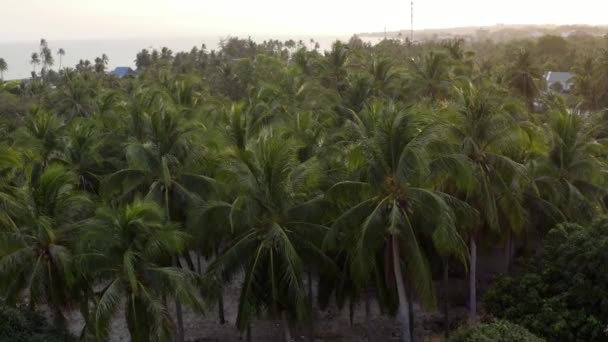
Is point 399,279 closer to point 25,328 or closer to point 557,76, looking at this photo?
point 25,328

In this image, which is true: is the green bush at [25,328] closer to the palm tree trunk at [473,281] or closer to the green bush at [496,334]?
the green bush at [496,334]

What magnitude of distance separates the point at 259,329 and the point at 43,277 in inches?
332

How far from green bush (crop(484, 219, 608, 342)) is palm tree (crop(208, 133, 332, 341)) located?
17.6 ft

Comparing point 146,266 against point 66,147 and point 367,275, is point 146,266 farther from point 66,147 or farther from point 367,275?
point 66,147

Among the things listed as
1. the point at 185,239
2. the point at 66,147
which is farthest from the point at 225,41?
the point at 185,239

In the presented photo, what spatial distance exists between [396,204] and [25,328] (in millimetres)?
8837

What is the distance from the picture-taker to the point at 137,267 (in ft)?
40.0

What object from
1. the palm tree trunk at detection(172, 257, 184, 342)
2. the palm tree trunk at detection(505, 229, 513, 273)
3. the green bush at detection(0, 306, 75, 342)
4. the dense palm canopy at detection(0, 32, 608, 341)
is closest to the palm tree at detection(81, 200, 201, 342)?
the dense palm canopy at detection(0, 32, 608, 341)

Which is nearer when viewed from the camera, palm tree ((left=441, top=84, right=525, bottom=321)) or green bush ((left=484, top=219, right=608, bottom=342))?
green bush ((left=484, top=219, right=608, bottom=342))

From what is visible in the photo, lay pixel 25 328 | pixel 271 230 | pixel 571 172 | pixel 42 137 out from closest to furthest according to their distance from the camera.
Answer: pixel 25 328, pixel 271 230, pixel 571 172, pixel 42 137

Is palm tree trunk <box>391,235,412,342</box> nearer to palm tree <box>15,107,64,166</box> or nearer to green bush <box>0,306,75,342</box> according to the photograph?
green bush <box>0,306,75,342</box>

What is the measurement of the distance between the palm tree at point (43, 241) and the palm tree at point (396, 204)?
20.6ft

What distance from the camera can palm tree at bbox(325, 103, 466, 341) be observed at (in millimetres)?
12508

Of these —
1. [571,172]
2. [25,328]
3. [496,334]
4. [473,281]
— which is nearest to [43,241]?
[25,328]
